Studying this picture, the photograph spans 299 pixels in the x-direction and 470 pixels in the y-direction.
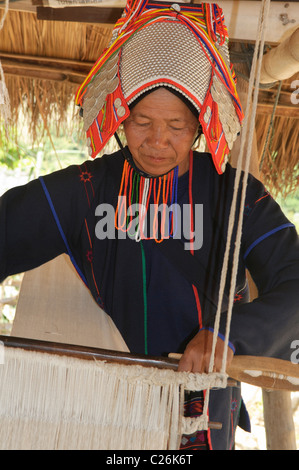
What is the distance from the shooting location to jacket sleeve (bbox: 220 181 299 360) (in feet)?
3.94

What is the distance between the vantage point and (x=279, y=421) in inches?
79.7

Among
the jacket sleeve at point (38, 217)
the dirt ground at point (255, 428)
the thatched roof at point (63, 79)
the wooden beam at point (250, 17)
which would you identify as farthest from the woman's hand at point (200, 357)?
the dirt ground at point (255, 428)

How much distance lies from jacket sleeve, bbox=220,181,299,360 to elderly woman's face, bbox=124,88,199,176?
0.82 feet

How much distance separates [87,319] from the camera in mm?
1729

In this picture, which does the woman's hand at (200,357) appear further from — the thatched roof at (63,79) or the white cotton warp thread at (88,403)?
the thatched roof at (63,79)

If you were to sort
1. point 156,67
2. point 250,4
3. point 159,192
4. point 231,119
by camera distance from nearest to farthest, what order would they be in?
point 156,67, point 231,119, point 159,192, point 250,4

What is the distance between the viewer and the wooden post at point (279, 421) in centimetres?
200

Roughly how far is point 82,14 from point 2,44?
74 cm

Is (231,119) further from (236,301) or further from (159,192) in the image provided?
(236,301)

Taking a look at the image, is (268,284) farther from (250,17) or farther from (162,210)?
(250,17)

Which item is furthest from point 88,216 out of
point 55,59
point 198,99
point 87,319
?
point 55,59

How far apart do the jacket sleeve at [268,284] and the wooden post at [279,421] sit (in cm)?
69

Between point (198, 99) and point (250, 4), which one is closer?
point (198, 99)

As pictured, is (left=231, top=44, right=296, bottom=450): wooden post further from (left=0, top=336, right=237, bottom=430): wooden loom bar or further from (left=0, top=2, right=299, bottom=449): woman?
(left=0, top=336, right=237, bottom=430): wooden loom bar
